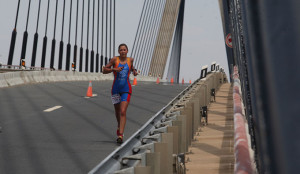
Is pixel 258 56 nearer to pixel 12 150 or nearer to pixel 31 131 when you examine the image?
pixel 12 150

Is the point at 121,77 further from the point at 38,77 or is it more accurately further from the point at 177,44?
the point at 177,44

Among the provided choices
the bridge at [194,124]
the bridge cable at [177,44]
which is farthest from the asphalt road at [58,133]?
the bridge cable at [177,44]

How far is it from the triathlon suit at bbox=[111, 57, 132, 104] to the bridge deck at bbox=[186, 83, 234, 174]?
5.12 feet

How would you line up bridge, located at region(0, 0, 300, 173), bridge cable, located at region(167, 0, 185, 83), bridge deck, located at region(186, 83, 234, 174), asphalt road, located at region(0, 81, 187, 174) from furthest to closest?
bridge cable, located at region(167, 0, 185, 83)
bridge deck, located at region(186, 83, 234, 174)
asphalt road, located at region(0, 81, 187, 174)
bridge, located at region(0, 0, 300, 173)

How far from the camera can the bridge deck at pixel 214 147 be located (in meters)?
7.29

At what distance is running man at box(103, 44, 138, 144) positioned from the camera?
8.05 meters

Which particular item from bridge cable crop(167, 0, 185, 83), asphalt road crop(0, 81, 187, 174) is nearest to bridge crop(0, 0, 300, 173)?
asphalt road crop(0, 81, 187, 174)

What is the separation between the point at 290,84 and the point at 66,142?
7.68 m

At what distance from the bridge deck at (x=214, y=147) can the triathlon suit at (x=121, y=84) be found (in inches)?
61.5

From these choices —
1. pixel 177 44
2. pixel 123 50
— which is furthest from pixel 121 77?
pixel 177 44

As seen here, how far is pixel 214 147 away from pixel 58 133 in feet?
10.4

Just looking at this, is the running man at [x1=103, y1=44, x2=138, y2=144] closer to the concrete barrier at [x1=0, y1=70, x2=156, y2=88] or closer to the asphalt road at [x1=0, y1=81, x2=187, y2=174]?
the asphalt road at [x1=0, y1=81, x2=187, y2=174]

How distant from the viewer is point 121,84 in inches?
324

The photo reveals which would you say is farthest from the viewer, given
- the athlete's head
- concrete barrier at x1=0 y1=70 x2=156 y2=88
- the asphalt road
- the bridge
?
concrete barrier at x1=0 y1=70 x2=156 y2=88
